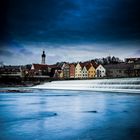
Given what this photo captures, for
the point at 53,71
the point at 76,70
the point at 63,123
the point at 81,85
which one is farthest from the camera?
the point at 53,71

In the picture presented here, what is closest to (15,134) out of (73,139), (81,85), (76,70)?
(73,139)

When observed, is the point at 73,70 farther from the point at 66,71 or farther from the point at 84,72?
the point at 84,72

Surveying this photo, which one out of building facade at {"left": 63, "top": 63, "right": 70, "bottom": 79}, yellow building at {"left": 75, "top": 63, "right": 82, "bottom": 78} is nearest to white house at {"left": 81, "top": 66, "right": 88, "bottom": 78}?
yellow building at {"left": 75, "top": 63, "right": 82, "bottom": 78}

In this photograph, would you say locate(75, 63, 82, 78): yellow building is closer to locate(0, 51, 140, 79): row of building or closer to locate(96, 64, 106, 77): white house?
locate(0, 51, 140, 79): row of building

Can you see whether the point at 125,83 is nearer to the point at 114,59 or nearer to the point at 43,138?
the point at 43,138

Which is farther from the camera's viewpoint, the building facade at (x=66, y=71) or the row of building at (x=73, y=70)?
the building facade at (x=66, y=71)

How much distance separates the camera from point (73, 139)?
538 cm

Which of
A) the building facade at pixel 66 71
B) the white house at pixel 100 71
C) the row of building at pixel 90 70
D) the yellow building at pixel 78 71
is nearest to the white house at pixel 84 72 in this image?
the row of building at pixel 90 70

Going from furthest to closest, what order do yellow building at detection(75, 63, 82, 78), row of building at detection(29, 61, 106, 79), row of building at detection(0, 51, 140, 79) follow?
yellow building at detection(75, 63, 82, 78) < row of building at detection(29, 61, 106, 79) < row of building at detection(0, 51, 140, 79)

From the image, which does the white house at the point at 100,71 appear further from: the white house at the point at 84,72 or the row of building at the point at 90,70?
the white house at the point at 84,72

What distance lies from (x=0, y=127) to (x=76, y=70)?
5385 centimetres

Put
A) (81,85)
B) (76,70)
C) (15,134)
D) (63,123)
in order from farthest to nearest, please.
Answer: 1. (76,70)
2. (81,85)
3. (63,123)
4. (15,134)

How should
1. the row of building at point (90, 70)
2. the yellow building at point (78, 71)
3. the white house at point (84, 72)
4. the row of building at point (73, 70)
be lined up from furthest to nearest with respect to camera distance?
the yellow building at point (78, 71) → the white house at point (84, 72) → the row of building at point (73, 70) → the row of building at point (90, 70)

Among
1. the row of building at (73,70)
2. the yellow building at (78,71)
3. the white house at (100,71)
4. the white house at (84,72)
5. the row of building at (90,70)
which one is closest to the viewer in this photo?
the row of building at (90,70)
